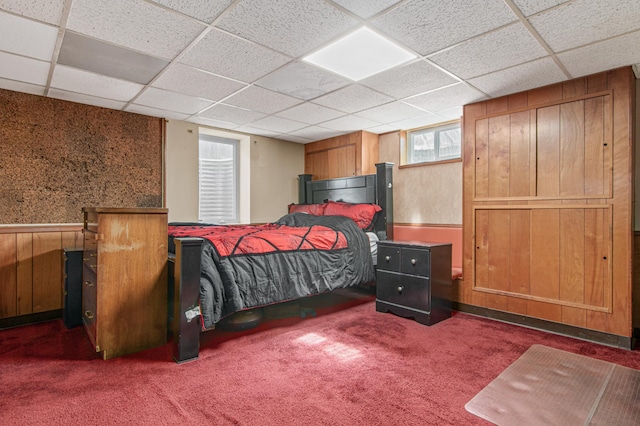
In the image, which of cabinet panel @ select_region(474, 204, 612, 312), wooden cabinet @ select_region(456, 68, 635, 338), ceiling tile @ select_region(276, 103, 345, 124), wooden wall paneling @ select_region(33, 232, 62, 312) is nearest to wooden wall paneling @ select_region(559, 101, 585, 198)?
wooden cabinet @ select_region(456, 68, 635, 338)

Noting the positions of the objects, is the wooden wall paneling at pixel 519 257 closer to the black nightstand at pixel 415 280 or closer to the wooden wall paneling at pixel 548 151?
the wooden wall paneling at pixel 548 151

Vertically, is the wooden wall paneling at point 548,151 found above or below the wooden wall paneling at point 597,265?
above

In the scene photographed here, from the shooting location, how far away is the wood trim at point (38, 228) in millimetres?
3201

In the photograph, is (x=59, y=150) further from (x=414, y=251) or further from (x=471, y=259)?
(x=471, y=259)

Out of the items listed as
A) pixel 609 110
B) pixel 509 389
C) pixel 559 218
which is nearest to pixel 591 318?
pixel 559 218

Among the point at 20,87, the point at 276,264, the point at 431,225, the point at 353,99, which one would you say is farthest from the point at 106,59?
the point at 431,225

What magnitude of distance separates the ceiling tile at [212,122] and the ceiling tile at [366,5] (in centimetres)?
278

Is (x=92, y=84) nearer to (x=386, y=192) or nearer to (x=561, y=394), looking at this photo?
(x=386, y=192)

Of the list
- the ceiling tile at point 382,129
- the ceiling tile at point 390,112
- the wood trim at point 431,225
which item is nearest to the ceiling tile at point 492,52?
the ceiling tile at point 390,112

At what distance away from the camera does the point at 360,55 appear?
2.58 m

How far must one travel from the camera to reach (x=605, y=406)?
5.99 ft

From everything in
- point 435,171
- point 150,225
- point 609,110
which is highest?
point 609,110

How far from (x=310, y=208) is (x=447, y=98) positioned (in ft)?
7.79

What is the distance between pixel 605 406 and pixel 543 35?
221cm
